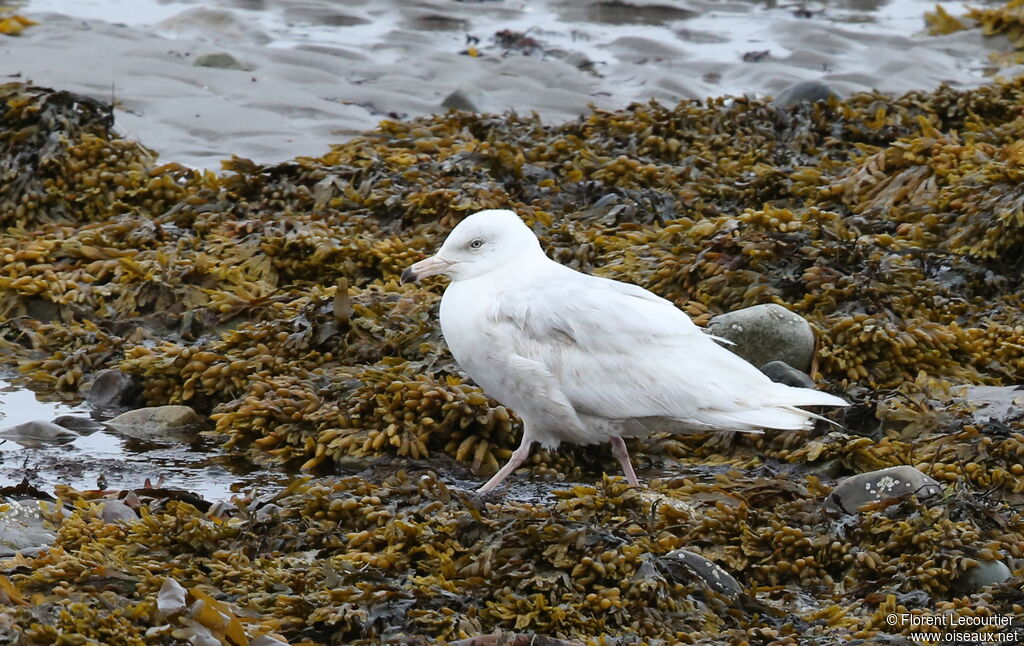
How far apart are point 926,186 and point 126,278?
4105 millimetres

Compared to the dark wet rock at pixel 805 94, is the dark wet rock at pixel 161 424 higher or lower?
lower

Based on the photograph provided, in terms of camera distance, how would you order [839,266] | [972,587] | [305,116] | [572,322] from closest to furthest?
[972,587] < [572,322] < [839,266] < [305,116]

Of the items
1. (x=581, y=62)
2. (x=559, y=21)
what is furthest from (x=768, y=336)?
(x=559, y=21)

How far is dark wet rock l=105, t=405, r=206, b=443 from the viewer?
5.78 m

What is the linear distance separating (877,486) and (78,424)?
3.19 m

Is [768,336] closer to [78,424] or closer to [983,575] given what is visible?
[983,575]

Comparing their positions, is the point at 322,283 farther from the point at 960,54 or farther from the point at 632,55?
the point at 960,54

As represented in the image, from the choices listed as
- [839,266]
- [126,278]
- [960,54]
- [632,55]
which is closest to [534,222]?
[839,266]

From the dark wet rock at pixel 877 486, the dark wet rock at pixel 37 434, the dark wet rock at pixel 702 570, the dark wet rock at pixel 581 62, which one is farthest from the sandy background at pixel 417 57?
the dark wet rock at pixel 702 570

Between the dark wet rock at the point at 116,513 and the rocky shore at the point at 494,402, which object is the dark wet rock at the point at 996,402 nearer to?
the rocky shore at the point at 494,402

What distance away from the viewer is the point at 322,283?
6934mm

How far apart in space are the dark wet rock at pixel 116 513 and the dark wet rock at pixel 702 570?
174cm

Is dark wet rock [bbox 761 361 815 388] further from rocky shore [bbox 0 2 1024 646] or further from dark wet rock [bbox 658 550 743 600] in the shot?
dark wet rock [bbox 658 550 743 600]

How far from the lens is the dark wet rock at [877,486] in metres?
4.76
